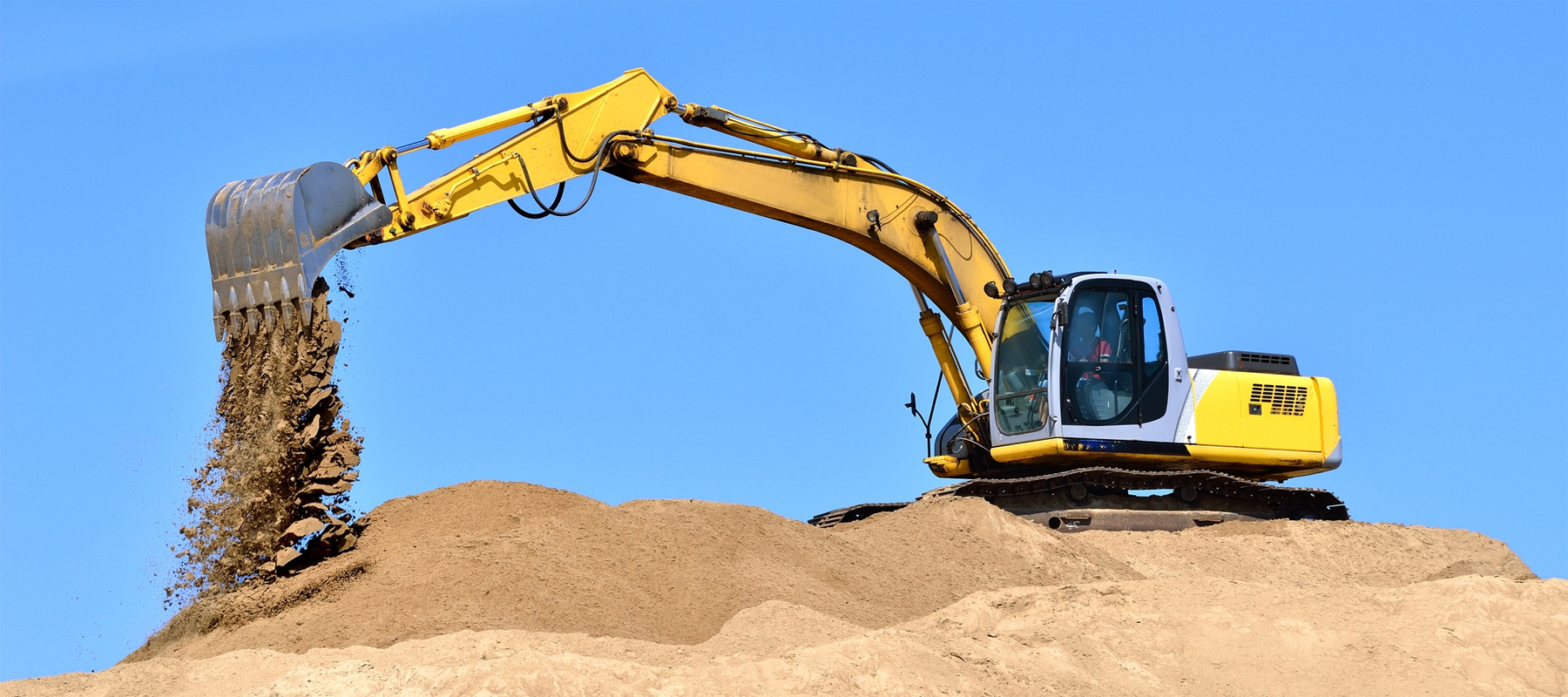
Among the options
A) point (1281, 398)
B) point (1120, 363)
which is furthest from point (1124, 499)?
point (1281, 398)

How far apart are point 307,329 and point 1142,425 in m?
7.25

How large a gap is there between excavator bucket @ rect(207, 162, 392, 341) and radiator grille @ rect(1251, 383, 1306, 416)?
27.0 ft

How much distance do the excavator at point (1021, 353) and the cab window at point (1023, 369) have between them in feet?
0.05

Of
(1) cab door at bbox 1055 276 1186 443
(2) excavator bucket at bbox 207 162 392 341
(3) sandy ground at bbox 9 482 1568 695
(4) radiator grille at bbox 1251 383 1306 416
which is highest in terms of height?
(2) excavator bucket at bbox 207 162 392 341

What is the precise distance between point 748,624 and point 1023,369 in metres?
5.39

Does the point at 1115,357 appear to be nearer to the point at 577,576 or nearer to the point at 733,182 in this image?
the point at 733,182

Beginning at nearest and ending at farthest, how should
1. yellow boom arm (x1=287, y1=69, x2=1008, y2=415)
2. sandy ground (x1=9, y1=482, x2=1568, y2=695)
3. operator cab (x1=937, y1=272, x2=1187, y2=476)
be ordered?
1. sandy ground (x1=9, y1=482, x2=1568, y2=695)
2. yellow boom arm (x1=287, y1=69, x2=1008, y2=415)
3. operator cab (x1=937, y1=272, x2=1187, y2=476)

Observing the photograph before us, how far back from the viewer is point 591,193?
11.5 m

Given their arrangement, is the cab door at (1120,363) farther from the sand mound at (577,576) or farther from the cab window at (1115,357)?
the sand mound at (577,576)

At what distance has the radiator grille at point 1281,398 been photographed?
1391 cm

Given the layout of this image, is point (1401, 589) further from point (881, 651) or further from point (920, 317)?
point (920, 317)

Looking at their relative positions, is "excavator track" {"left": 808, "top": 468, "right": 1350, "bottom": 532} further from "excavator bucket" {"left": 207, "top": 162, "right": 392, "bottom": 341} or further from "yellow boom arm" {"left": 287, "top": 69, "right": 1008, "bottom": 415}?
"excavator bucket" {"left": 207, "top": 162, "right": 392, "bottom": 341}

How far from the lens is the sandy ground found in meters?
7.73

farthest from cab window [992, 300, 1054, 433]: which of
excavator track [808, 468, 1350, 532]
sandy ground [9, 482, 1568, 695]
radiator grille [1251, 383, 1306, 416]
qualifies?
sandy ground [9, 482, 1568, 695]
